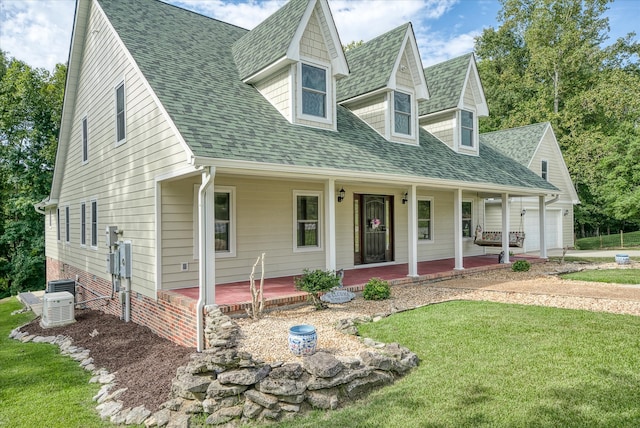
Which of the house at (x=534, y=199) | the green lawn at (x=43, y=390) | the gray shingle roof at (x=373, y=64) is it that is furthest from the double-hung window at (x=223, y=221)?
the house at (x=534, y=199)

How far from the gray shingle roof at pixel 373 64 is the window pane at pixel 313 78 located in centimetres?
198

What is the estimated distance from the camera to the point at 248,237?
8.83m

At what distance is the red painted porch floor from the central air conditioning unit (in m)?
3.78

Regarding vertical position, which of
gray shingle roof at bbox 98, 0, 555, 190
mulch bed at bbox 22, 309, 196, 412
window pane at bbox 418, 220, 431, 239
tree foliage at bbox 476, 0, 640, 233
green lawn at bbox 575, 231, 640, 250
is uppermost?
tree foliage at bbox 476, 0, 640, 233

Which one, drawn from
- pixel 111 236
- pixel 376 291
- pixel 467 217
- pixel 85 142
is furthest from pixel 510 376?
pixel 85 142

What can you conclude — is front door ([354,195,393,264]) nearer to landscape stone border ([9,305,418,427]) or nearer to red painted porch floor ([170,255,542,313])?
red painted porch floor ([170,255,542,313])

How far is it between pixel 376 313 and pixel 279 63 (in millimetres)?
5711

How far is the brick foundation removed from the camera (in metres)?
6.23

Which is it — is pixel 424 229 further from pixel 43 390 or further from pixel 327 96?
pixel 43 390

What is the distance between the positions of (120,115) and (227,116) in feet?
10.6

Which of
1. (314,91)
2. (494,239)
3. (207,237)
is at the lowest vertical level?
(494,239)

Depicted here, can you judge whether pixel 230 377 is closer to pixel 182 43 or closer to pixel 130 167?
pixel 130 167

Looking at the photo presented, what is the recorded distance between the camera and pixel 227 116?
7.64m

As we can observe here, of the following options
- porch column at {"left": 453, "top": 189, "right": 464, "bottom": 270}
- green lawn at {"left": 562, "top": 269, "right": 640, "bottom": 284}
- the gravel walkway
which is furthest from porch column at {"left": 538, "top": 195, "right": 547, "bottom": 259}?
porch column at {"left": 453, "top": 189, "right": 464, "bottom": 270}
